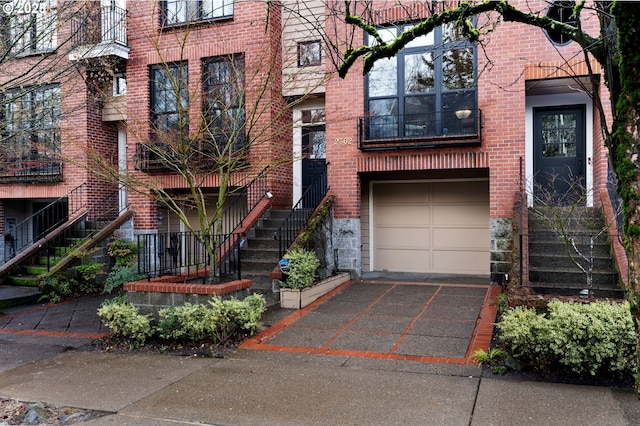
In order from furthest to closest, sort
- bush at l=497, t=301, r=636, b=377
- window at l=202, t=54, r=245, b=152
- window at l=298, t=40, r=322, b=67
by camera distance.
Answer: window at l=298, t=40, r=322, b=67 → window at l=202, t=54, r=245, b=152 → bush at l=497, t=301, r=636, b=377

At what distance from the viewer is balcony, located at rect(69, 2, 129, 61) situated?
27.2ft

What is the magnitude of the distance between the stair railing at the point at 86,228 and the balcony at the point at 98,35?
3.65 metres

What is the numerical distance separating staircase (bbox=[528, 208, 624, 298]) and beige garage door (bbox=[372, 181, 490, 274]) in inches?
78.5

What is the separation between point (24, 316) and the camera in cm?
848

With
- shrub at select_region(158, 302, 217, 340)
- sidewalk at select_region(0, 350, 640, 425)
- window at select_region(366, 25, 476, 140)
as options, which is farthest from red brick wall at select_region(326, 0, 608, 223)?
sidewalk at select_region(0, 350, 640, 425)

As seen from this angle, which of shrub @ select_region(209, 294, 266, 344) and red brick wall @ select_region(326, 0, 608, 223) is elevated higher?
red brick wall @ select_region(326, 0, 608, 223)

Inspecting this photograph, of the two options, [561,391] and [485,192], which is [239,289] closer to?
[561,391]

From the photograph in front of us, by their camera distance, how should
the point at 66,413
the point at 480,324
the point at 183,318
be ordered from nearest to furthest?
the point at 66,413, the point at 183,318, the point at 480,324

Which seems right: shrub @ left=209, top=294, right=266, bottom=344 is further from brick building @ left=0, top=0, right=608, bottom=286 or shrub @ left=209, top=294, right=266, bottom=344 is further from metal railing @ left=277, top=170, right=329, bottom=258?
brick building @ left=0, top=0, right=608, bottom=286

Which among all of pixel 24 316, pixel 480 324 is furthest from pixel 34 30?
pixel 480 324

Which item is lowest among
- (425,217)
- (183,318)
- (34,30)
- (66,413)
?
(66,413)

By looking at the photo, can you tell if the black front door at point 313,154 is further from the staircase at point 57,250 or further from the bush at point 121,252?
the staircase at point 57,250

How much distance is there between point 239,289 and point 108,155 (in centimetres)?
769

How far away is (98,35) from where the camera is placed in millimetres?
9727
